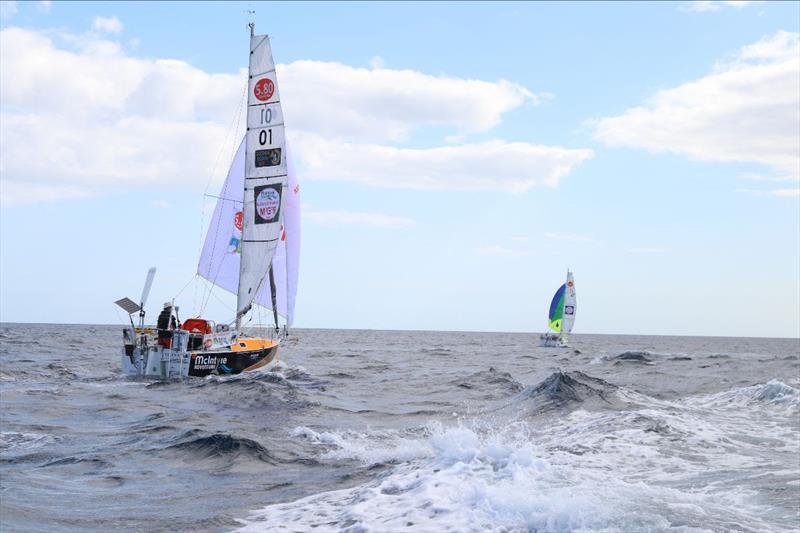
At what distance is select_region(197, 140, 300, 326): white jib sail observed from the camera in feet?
122

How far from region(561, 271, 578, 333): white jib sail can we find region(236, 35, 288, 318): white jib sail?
4763cm

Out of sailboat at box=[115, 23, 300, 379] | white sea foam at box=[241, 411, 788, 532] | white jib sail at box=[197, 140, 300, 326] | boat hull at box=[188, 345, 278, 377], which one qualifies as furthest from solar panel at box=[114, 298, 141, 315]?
white sea foam at box=[241, 411, 788, 532]

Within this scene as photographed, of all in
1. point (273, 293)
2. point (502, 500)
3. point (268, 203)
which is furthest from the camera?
point (273, 293)

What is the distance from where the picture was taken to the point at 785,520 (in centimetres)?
865

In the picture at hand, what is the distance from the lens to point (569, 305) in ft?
253

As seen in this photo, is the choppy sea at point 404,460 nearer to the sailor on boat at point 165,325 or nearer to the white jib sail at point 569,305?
the sailor on boat at point 165,325

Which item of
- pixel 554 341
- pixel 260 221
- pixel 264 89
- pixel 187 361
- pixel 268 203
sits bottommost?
pixel 187 361

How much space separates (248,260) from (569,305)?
160 ft

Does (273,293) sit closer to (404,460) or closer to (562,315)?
(404,460)

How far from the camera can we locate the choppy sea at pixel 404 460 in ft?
28.3

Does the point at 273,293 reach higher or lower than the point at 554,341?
higher

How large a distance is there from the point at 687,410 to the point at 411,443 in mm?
8714

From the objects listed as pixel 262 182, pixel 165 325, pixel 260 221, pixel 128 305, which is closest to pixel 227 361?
pixel 165 325

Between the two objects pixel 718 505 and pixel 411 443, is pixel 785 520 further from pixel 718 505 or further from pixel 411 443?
pixel 411 443
